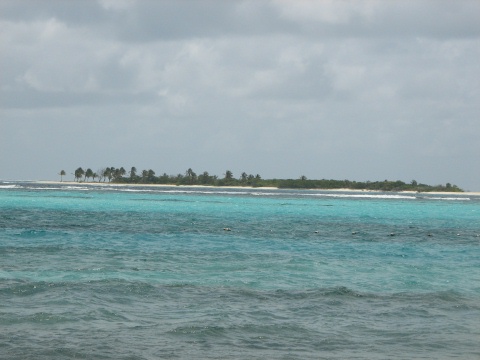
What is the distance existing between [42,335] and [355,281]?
11.3 meters

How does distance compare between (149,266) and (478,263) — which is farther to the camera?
(478,263)

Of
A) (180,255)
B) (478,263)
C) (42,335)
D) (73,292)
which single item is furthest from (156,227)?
(42,335)

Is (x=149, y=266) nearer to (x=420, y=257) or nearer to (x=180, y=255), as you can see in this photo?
(x=180, y=255)

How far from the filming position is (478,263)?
94.1ft

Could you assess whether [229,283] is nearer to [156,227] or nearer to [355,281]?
[355,281]

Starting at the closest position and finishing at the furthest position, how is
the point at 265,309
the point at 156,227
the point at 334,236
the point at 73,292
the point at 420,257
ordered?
the point at 265,309, the point at 73,292, the point at 420,257, the point at 334,236, the point at 156,227

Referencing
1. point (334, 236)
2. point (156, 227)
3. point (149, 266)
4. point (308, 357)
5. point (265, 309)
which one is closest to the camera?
point (308, 357)

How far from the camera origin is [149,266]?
24734mm

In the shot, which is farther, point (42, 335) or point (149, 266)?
point (149, 266)

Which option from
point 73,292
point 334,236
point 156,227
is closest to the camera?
point 73,292

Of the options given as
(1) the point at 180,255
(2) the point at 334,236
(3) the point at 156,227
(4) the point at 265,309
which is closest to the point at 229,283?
(4) the point at 265,309

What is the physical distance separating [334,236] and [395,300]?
73.7ft

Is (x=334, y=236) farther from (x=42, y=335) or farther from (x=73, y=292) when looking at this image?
Answer: (x=42, y=335)

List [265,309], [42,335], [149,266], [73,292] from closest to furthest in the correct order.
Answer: [42,335] → [265,309] → [73,292] → [149,266]
